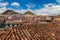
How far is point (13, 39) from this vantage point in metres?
6.86

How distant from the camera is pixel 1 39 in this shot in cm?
681

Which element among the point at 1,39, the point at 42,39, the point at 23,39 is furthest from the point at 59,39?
the point at 1,39

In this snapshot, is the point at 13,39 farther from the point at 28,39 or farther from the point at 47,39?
the point at 47,39

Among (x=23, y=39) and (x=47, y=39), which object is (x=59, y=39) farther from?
(x=23, y=39)

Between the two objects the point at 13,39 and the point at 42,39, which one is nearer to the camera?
the point at 13,39

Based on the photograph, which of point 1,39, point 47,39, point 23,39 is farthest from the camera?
point 47,39

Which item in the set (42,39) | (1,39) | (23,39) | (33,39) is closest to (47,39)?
(42,39)

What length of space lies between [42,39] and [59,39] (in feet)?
3.41

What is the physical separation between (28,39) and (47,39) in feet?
3.88

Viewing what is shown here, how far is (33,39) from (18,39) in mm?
909

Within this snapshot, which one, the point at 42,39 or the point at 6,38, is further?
the point at 42,39

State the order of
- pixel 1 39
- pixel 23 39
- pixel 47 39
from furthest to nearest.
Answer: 1. pixel 47 39
2. pixel 23 39
3. pixel 1 39

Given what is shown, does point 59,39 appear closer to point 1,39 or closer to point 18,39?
point 18,39

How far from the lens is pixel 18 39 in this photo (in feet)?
23.5
